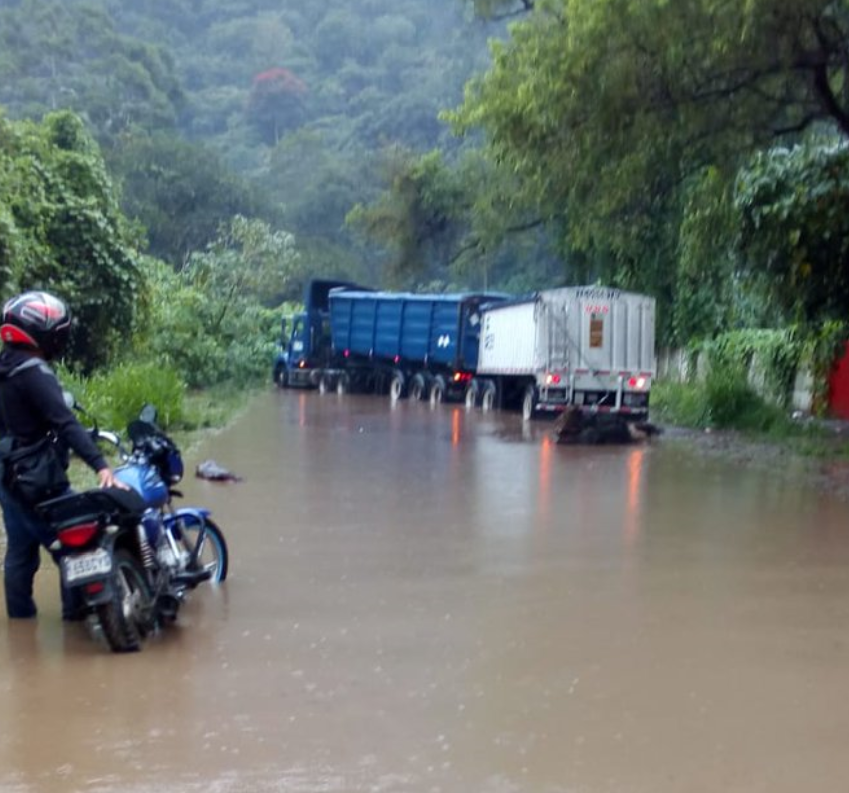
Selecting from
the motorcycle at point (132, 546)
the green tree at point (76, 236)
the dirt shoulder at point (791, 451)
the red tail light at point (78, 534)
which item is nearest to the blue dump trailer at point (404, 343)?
the green tree at point (76, 236)

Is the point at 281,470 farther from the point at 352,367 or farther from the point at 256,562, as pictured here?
the point at 352,367

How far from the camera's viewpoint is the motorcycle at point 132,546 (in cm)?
748

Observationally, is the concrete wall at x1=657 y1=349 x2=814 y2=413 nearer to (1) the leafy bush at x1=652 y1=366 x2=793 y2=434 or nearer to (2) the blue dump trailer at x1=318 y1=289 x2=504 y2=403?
(1) the leafy bush at x1=652 y1=366 x2=793 y2=434

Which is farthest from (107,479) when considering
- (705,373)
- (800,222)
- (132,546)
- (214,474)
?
(705,373)

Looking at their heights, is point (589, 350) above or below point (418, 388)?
above

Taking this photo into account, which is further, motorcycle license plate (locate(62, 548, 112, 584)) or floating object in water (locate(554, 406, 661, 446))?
floating object in water (locate(554, 406, 661, 446))

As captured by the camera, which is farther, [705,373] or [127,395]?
[705,373]

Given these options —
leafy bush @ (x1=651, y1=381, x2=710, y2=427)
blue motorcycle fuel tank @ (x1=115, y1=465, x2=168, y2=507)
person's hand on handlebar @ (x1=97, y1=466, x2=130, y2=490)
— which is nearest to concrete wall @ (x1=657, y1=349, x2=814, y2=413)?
leafy bush @ (x1=651, y1=381, x2=710, y2=427)

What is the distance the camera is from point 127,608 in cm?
766

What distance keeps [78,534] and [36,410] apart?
766mm

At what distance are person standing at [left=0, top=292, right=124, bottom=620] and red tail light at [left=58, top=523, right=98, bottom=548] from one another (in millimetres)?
265

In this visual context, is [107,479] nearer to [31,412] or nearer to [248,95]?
[31,412]

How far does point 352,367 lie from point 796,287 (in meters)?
21.0

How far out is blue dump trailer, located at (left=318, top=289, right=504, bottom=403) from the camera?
32312mm
